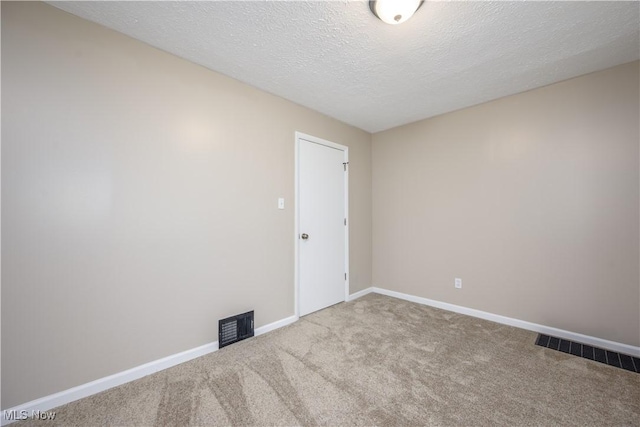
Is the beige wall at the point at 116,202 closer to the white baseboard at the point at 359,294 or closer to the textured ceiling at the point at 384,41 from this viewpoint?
the textured ceiling at the point at 384,41

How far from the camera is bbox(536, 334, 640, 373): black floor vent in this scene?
6.65ft

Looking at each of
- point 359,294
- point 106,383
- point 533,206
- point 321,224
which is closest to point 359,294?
point 359,294

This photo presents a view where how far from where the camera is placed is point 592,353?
2193 mm

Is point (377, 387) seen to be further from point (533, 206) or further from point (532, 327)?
point (533, 206)

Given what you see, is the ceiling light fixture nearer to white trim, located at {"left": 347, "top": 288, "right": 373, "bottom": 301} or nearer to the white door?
the white door

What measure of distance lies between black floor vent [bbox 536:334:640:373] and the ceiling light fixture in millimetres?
2975

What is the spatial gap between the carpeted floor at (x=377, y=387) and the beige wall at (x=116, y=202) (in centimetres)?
32

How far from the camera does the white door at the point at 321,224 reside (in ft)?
10.1

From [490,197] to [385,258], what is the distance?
162 cm

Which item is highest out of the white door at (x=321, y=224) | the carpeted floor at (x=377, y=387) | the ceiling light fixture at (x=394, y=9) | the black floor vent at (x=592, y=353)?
the ceiling light fixture at (x=394, y=9)

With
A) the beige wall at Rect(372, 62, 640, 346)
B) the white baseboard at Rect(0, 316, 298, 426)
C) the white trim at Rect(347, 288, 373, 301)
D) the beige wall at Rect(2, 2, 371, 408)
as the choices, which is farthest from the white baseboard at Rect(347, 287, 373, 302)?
the white baseboard at Rect(0, 316, 298, 426)

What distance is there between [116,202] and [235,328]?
146cm

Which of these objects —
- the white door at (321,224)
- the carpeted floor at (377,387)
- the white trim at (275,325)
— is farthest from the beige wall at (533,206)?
the white trim at (275,325)

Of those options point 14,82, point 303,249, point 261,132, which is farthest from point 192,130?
point 303,249
